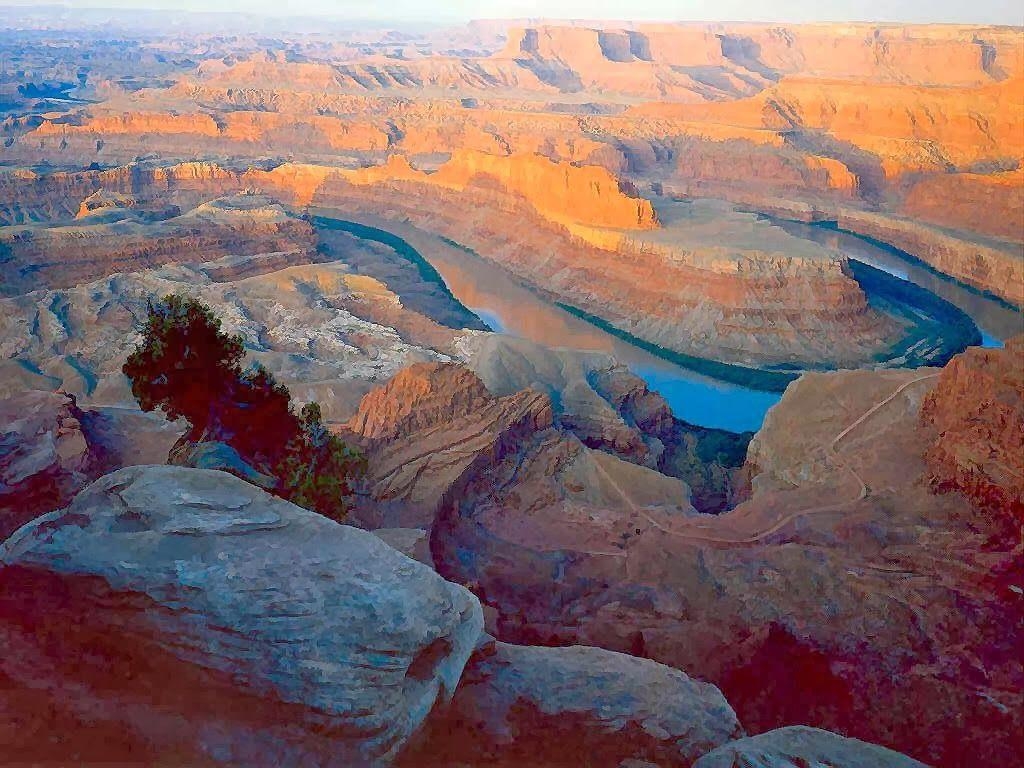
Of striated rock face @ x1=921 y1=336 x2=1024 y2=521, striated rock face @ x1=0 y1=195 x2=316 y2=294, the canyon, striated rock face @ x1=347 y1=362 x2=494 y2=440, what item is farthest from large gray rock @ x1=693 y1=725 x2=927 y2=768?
striated rock face @ x1=0 y1=195 x2=316 y2=294

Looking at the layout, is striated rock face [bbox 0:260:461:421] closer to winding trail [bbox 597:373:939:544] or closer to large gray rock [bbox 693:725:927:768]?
winding trail [bbox 597:373:939:544]

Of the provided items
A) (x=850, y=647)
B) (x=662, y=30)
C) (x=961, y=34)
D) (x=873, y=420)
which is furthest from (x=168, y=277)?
(x=662, y=30)

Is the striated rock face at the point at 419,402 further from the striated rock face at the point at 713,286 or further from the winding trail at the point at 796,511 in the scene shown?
the striated rock face at the point at 713,286

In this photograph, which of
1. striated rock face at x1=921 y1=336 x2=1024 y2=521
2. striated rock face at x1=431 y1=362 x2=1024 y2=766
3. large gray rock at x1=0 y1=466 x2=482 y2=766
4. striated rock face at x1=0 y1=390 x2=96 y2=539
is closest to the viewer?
large gray rock at x1=0 y1=466 x2=482 y2=766

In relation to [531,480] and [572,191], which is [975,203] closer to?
[572,191]

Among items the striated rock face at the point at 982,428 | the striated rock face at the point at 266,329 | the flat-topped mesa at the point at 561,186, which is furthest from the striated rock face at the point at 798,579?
the flat-topped mesa at the point at 561,186

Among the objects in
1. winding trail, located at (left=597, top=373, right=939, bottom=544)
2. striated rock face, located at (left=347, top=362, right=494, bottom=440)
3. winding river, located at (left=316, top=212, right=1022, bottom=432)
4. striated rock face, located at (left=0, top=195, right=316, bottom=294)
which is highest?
striated rock face, located at (left=347, top=362, right=494, bottom=440)

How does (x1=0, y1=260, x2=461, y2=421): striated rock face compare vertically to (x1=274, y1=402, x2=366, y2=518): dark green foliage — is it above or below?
below
